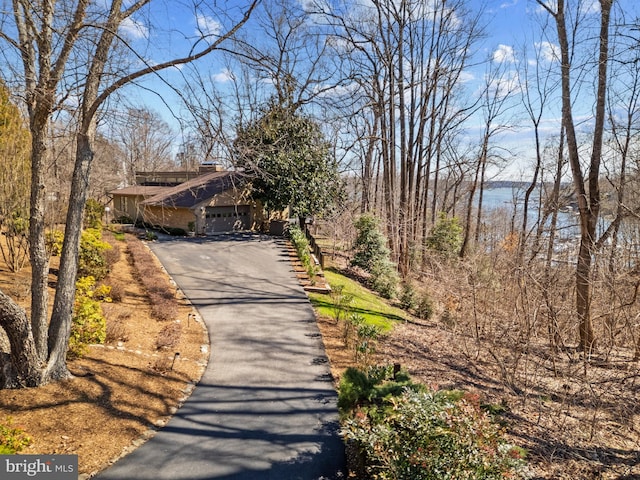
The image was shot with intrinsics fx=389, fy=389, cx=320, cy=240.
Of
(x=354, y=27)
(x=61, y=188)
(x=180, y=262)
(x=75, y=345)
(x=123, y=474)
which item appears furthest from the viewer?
(x=354, y=27)

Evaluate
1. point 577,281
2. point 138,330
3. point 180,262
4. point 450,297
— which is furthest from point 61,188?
point 577,281

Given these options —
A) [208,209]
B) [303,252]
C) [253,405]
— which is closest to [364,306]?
[303,252]

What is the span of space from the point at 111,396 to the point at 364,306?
845 cm

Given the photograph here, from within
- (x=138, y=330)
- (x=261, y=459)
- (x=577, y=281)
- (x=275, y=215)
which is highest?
→ (x=275, y=215)

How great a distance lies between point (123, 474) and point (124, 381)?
2310 millimetres

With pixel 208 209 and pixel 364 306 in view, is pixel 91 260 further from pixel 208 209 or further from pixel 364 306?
pixel 208 209

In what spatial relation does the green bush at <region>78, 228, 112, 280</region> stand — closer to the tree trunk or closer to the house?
the tree trunk

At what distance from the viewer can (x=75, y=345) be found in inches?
269

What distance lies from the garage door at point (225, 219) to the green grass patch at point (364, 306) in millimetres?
10266

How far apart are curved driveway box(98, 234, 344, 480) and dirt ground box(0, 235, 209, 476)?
0.30m

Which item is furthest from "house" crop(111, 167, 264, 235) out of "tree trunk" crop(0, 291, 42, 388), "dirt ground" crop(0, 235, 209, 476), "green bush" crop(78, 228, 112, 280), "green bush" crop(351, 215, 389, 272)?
"tree trunk" crop(0, 291, 42, 388)

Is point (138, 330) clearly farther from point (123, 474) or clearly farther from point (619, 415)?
point (619, 415)

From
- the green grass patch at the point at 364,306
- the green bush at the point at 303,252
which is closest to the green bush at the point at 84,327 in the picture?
the green grass patch at the point at 364,306

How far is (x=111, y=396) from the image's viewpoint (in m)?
6.15
